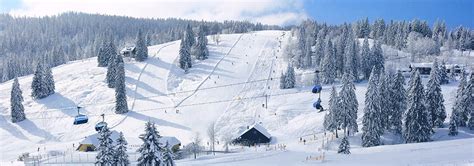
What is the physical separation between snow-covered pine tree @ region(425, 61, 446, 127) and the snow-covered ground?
80.2 inches

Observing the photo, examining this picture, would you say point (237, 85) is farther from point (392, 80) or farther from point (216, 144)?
point (392, 80)

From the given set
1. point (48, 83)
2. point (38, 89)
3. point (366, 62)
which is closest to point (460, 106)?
point (366, 62)

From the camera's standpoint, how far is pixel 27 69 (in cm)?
15288

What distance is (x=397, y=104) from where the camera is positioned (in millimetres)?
69312

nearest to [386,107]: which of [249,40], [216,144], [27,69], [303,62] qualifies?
[216,144]

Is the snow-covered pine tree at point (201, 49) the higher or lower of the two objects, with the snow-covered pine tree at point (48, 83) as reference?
higher

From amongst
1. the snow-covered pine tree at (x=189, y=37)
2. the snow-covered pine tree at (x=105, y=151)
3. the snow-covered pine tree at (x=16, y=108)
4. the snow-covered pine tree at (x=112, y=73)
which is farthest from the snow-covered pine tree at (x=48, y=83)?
the snow-covered pine tree at (x=105, y=151)

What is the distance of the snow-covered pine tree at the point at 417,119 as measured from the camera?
64250mm

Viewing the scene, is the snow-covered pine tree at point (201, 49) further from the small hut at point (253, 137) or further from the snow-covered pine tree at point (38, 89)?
the small hut at point (253, 137)

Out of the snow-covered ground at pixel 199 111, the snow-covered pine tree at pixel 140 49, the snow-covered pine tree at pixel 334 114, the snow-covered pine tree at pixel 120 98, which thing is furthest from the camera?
the snow-covered pine tree at pixel 140 49

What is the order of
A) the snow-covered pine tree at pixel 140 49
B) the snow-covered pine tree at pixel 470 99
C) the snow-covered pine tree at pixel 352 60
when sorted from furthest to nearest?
the snow-covered pine tree at pixel 140 49 → the snow-covered pine tree at pixel 352 60 → the snow-covered pine tree at pixel 470 99

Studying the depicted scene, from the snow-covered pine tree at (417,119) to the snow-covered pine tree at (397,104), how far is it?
325 cm

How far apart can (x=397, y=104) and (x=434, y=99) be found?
510cm

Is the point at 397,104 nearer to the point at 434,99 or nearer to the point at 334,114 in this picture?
the point at 434,99
